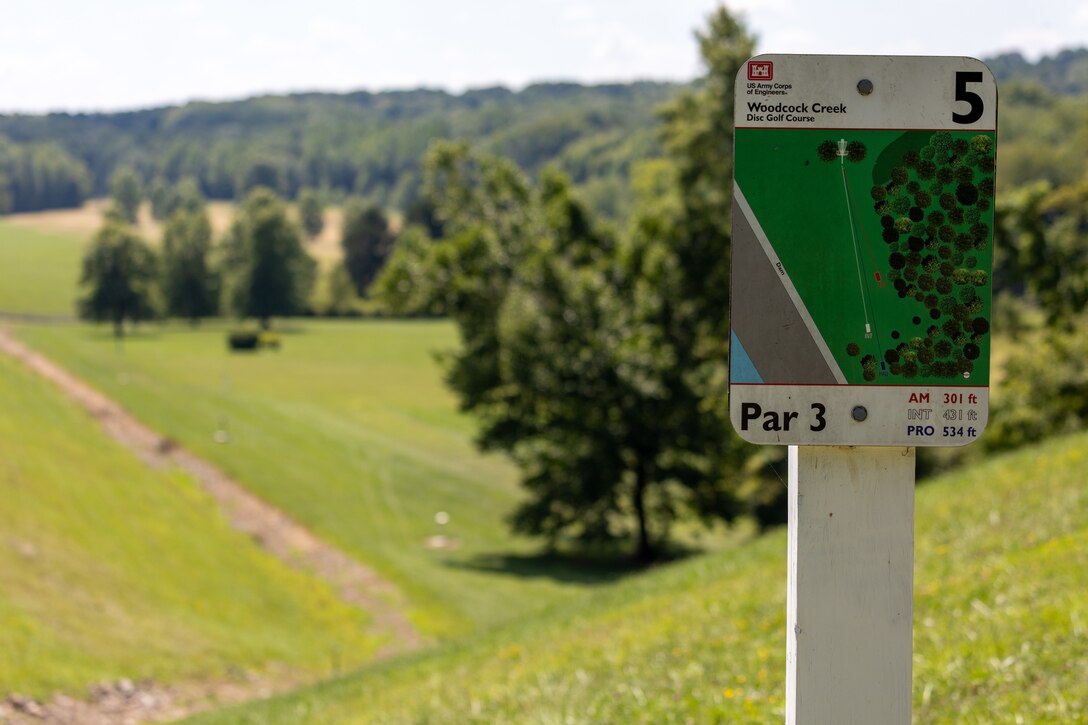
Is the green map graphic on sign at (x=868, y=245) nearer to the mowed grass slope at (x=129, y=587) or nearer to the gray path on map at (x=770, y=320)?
the gray path on map at (x=770, y=320)

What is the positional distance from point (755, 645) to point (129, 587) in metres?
20.4

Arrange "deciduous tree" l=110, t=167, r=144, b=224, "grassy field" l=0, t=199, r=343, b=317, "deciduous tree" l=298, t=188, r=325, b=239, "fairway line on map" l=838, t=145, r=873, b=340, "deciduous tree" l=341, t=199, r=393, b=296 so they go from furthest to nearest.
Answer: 1. "deciduous tree" l=298, t=188, r=325, b=239
2. "deciduous tree" l=110, t=167, r=144, b=224
3. "deciduous tree" l=341, t=199, r=393, b=296
4. "grassy field" l=0, t=199, r=343, b=317
5. "fairway line on map" l=838, t=145, r=873, b=340

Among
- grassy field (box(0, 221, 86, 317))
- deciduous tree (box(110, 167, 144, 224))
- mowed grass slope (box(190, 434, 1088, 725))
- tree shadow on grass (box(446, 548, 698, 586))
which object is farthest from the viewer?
deciduous tree (box(110, 167, 144, 224))

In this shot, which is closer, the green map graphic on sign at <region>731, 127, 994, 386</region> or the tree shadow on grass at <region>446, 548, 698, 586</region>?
the green map graphic on sign at <region>731, 127, 994, 386</region>

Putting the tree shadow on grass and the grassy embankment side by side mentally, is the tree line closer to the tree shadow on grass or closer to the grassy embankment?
the grassy embankment

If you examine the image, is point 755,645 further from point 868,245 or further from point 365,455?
point 365,455

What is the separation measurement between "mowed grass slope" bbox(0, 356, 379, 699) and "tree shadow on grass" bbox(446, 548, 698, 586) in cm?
554

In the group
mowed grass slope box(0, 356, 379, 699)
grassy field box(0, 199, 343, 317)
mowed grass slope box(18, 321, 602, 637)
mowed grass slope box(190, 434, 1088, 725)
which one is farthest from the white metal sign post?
grassy field box(0, 199, 343, 317)

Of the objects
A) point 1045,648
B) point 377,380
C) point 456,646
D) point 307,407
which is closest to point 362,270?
point 377,380

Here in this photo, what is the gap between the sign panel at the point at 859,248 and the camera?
312cm

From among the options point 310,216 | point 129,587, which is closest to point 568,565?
point 129,587

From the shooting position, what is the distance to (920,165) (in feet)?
10.3

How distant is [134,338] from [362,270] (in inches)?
1464

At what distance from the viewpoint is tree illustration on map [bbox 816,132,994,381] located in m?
3.13
